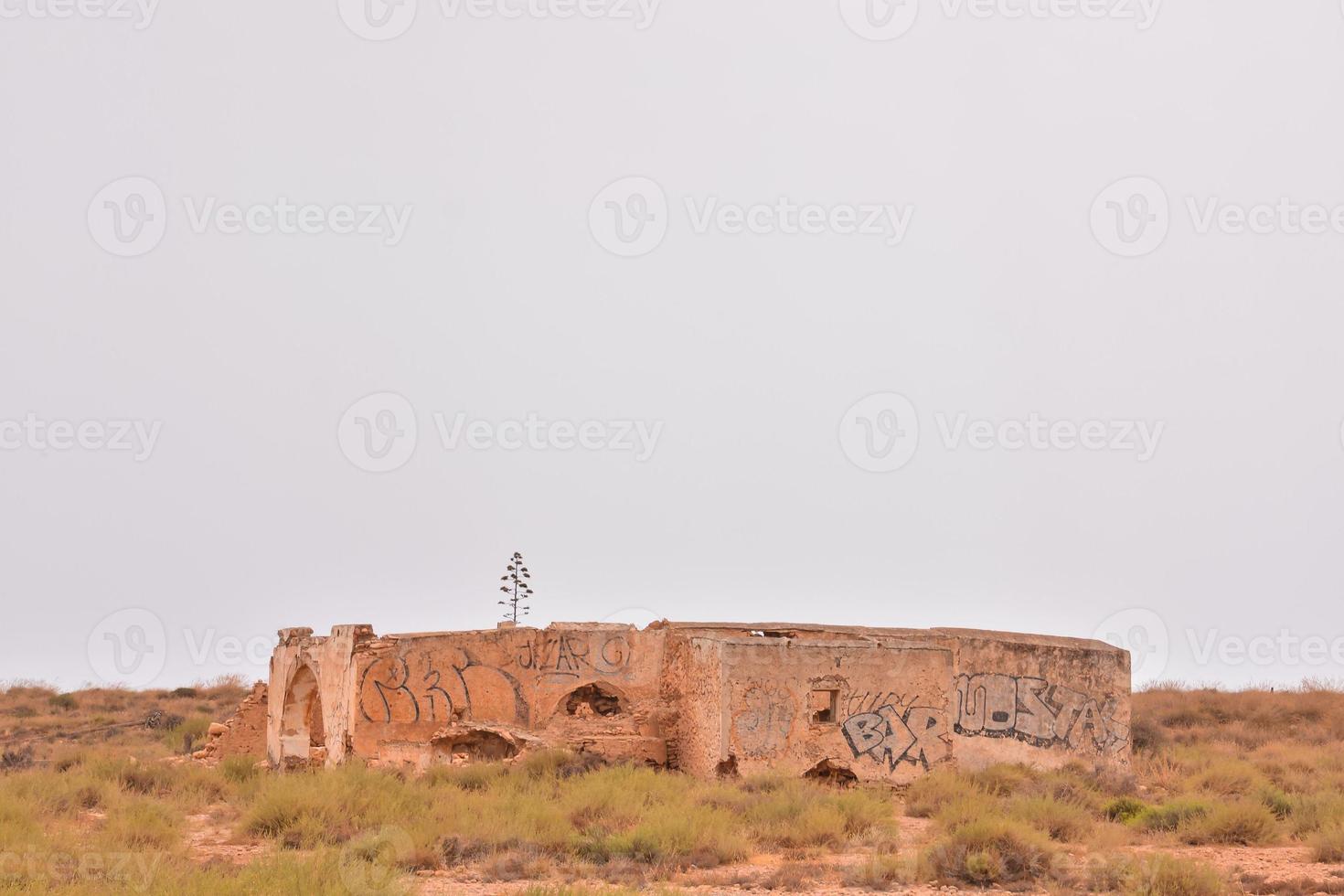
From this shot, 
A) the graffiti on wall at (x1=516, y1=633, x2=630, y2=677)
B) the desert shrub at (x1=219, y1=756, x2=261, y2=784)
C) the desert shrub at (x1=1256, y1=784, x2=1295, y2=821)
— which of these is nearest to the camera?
the desert shrub at (x1=1256, y1=784, x2=1295, y2=821)

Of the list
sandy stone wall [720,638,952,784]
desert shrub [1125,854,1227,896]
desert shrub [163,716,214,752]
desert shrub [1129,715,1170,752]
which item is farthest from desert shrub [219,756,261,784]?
desert shrub [1129,715,1170,752]

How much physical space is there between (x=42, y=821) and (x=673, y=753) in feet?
27.0

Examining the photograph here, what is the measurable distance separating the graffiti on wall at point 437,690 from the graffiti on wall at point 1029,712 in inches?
254

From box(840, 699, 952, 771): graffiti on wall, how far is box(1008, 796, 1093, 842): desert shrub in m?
2.40

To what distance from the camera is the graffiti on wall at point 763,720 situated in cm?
1625

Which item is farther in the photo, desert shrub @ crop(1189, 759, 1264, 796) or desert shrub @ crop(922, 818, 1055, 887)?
desert shrub @ crop(1189, 759, 1264, 796)

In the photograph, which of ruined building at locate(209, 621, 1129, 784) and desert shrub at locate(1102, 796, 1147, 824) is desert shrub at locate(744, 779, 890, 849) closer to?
ruined building at locate(209, 621, 1129, 784)

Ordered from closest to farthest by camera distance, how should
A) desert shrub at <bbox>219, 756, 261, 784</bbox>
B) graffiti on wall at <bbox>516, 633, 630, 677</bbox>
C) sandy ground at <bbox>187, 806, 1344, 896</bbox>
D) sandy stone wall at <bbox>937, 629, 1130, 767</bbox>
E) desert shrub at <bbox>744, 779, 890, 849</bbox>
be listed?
1. sandy ground at <bbox>187, 806, 1344, 896</bbox>
2. desert shrub at <bbox>744, 779, 890, 849</bbox>
3. desert shrub at <bbox>219, 756, 261, 784</bbox>
4. sandy stone wall at <bbox>937, 629, 1130, 767</bbox>
5. graffiti on wall at <bbox>516, 633, 630, 677</bbox>

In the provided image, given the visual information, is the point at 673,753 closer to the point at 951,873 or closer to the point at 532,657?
→ the point at 532,657

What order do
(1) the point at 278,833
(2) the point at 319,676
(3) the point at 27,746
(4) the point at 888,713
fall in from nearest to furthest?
(1) the point at 278,833, (4) the point at 888,713, (2) the point at 319,676, (3) the point at 27,746

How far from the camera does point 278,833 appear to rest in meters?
12.7

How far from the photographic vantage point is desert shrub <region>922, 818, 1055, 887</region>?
→ 11.1m

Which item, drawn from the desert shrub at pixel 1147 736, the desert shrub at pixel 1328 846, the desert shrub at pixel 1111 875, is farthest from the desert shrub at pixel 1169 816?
Result: the desert shrub at pixel 1147 736

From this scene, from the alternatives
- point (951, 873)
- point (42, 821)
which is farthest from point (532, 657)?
point (951, 873)
